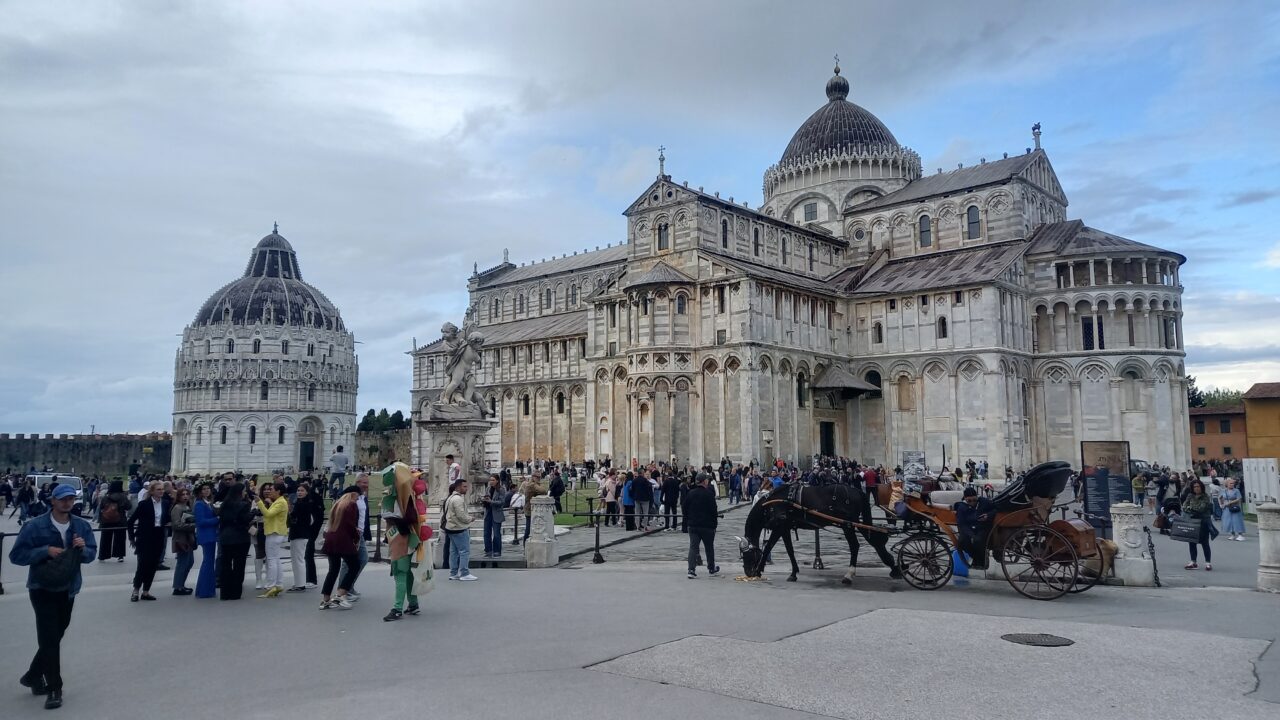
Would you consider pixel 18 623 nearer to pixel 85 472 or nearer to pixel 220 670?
pixel 220 670

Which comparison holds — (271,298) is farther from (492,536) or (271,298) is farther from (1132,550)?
(1132,550)

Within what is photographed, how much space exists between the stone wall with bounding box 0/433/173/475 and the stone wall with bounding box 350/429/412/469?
1903cm

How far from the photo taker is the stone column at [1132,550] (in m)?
12.8

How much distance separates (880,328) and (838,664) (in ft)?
144

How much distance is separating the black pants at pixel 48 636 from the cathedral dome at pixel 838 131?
56451 millimetres

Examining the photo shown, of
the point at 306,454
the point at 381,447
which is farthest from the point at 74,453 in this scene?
the point at 381,447

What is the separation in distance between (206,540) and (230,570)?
0.70m

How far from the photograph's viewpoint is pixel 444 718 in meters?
6.33

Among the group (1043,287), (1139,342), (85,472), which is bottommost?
(85,472)

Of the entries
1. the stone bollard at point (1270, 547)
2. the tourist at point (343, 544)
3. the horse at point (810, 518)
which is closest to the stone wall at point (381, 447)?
the horse at point (810, 518)

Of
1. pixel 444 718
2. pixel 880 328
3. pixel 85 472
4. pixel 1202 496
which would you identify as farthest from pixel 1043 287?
pixel 85 472

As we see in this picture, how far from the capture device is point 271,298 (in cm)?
9500

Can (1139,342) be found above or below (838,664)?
above

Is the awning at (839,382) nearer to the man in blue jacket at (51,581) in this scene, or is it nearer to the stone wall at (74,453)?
the man in blue jacket at (51,581)
